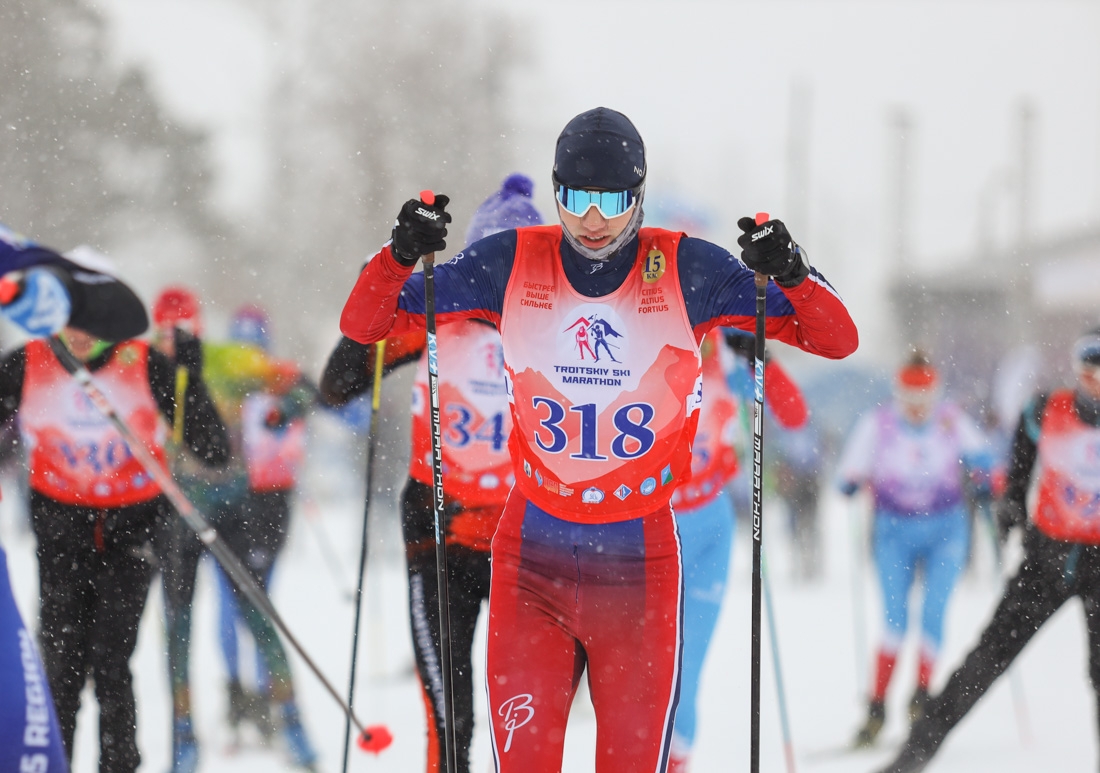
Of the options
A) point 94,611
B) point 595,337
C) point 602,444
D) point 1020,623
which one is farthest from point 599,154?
point 1020,623

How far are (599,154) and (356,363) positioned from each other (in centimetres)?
131

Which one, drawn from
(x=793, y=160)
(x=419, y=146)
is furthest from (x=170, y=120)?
(x=793, y=160)

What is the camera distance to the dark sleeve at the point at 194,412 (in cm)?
410

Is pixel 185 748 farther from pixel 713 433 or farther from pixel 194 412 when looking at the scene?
pixel 713 433

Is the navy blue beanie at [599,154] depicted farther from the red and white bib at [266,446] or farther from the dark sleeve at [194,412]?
the red and white bib at [266,446]

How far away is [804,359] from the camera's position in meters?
32.8

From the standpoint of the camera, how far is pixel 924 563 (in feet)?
20.4

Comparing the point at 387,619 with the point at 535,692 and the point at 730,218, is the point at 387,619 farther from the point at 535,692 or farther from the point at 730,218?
Result: the point at 730,218

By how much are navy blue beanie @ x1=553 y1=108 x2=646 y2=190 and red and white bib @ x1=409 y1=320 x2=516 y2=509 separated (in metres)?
1.01

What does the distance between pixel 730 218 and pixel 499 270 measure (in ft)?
167

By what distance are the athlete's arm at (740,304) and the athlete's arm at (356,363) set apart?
1213 mm

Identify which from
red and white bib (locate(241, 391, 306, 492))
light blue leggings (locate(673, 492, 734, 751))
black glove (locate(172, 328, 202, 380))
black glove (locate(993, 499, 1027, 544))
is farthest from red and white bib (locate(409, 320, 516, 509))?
red and white bib (locate(241, 391, 306, 492))

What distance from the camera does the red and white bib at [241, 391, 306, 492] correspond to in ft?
20.1

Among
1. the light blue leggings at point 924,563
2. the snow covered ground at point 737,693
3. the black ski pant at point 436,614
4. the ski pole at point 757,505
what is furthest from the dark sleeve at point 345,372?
the light blue leggings at point 924,563
